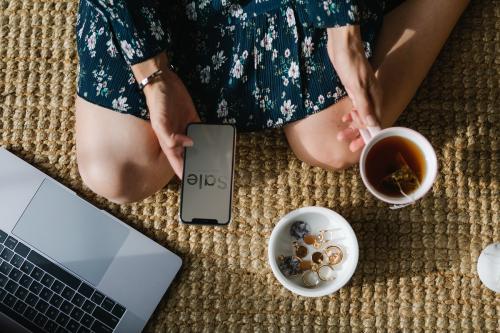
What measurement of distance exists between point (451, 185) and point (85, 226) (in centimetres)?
58

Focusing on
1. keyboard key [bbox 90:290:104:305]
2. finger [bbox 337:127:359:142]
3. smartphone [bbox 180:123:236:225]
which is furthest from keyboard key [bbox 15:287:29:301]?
finger [bbox 337:127:359:142]

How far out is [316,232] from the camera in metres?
0.78

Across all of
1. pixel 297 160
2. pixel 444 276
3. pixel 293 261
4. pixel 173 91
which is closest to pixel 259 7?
pixel 173 91

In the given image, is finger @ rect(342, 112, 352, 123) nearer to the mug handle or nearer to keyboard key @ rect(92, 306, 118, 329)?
the mug handle

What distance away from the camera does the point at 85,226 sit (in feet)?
2.62

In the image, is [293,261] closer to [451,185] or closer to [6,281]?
[451,185]

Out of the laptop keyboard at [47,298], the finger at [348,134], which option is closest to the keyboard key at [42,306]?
the laptop keyboard at [47,298]

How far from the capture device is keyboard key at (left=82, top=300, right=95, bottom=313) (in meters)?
0.78

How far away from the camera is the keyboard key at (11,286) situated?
0.79 m

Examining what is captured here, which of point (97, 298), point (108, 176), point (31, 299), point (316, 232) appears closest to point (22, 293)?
point (31, 299)

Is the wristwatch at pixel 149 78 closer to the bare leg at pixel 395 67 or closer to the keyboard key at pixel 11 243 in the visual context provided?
the bare leg at pixel 395 67

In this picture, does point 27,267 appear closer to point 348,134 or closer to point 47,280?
point 47,280

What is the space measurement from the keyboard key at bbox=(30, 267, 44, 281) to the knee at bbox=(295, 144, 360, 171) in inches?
17.2

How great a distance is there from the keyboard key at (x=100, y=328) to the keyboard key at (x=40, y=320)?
0.25ft
